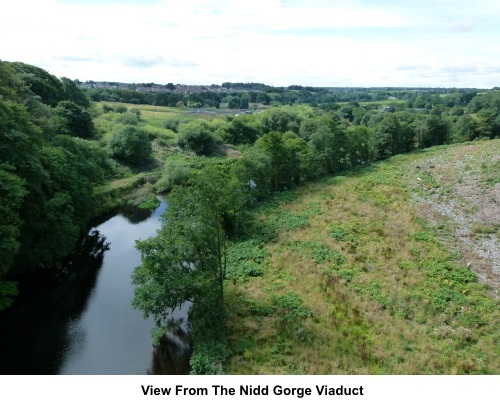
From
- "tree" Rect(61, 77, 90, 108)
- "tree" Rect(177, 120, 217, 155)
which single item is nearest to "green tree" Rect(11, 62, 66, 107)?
"tree" Rect(61, 77, 90, 108)

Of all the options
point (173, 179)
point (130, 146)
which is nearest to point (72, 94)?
point (130, 146)

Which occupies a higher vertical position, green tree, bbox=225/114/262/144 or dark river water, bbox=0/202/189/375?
dark river water, bbox=0/202/189/375

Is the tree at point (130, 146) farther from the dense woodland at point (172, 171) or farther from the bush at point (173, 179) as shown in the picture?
the bush at point (173, 179)

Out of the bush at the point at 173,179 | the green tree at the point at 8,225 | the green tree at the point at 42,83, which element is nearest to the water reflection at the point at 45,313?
the green tree at the point at 8,225

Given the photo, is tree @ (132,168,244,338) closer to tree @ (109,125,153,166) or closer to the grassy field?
the grassy field

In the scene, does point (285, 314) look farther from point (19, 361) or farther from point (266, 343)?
point (19, 361)

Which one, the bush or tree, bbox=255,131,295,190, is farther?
the bush

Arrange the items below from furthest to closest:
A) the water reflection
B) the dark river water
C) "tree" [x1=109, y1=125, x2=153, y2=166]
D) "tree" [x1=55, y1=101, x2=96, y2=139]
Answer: "tree" [x1=55, y1=101, x2=96, y2=139], "tree" [x1=109, y1=125, x2=153, y2=166], the water reflection, the dark river water
